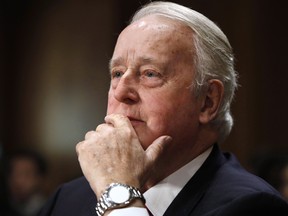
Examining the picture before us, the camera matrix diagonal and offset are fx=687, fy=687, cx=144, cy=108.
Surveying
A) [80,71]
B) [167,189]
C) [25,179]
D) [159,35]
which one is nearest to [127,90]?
[159,35]

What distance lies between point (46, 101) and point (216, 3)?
2121mm

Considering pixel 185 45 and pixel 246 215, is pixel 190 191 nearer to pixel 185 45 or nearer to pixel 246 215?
pixel 246 215

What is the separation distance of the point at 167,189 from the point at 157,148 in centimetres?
19

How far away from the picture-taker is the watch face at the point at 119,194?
1.85m

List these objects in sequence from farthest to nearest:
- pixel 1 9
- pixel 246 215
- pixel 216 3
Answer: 1. pixel 1 9
2. pixel 216 3
3. pixel 246 215

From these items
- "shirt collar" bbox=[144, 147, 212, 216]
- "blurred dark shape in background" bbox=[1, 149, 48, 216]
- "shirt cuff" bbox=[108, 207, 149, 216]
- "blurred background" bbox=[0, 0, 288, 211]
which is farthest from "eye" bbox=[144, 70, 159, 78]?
"blurred background" bbox=[0, 0, 288, 211]

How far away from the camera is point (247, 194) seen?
1896 mm

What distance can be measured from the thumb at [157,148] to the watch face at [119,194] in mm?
157

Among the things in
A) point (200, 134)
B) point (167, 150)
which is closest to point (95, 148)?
point (167, 150)

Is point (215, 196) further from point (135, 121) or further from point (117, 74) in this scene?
point (117, 74)

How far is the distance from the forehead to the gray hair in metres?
0.02

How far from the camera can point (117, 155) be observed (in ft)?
6.46

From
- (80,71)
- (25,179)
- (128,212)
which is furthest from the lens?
(80,71)

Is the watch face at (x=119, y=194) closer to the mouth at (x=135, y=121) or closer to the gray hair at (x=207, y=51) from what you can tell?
the mouth at (x=135, y=121)
